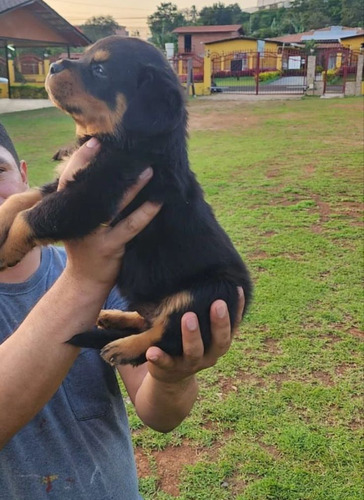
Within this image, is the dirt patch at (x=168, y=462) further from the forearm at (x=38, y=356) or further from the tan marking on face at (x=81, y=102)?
the tan marking on face at (x=81, y=102)

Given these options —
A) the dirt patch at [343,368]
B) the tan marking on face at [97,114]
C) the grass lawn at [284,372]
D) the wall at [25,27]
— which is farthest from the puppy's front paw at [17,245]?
the wall at [25,27]

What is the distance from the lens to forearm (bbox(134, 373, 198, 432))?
5.29ft

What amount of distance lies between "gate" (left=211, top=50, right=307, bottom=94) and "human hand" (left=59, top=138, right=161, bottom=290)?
1090 inches

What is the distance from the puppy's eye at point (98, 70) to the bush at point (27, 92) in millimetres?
27248

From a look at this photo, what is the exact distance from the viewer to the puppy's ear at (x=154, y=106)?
1.68 meters

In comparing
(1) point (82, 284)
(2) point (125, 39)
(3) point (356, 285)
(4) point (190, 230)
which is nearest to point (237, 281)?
(4) point (190, 230)

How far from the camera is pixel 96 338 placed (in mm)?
1523

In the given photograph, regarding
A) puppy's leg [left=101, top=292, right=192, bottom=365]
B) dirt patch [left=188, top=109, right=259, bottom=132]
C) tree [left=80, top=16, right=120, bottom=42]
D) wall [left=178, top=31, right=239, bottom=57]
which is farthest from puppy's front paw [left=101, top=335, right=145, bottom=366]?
tree [left=80, top=16, right=120, bottom=42]

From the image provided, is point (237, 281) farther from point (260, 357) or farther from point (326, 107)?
point (326, 107)

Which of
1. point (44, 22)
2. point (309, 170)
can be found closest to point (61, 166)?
point (309, 170)

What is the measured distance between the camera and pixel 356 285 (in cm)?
468

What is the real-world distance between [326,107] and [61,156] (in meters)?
18.6

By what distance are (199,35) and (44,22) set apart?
31094 millimetres

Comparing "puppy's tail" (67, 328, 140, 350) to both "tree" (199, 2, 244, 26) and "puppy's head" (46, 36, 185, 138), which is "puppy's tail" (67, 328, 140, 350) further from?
"tree" (199, 2, 244, 26)
